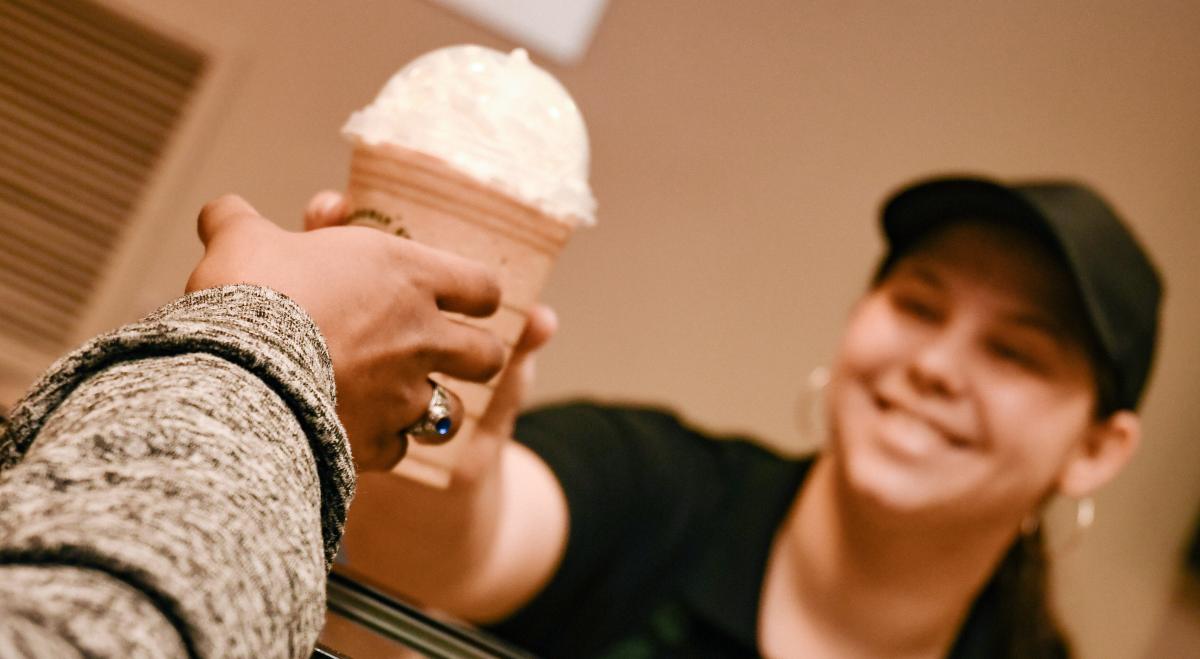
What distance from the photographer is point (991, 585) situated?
1.43m

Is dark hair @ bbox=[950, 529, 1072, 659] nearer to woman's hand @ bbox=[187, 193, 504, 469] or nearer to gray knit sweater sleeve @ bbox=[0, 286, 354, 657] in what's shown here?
woman's hand @ bbox=[187, 193, 504, 469]

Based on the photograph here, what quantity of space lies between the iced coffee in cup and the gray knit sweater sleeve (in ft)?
0.91

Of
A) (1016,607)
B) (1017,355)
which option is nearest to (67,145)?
(1017,355)

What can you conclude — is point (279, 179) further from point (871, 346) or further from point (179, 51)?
point (871, 346)

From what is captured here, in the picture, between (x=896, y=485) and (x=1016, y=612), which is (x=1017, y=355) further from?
(x=1016, y=612)

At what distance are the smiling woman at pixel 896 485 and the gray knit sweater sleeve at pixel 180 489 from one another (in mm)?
702

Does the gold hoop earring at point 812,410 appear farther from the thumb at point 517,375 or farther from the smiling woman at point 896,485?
the thumb at point 517,375

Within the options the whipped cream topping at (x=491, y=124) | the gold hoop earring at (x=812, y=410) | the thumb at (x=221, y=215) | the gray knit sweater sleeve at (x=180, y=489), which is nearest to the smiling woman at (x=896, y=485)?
the gold hoop earring at (x=812, y=410)

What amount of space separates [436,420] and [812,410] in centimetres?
134

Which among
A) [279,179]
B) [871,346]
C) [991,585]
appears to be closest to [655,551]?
[871,346]

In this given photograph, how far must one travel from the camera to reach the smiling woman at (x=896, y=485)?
46.3 inches

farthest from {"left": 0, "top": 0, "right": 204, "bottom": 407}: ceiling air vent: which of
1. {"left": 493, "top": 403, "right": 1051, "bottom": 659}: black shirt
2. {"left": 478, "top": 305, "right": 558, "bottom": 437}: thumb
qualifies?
{"left": 478, "top": 305, "right": 558, "bottom": 437}: thumb

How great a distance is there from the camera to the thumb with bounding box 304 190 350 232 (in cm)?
68

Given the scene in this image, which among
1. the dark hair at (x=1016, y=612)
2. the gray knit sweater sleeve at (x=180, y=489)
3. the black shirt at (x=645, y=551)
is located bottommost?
the black shirt at (x=645, y=551)
